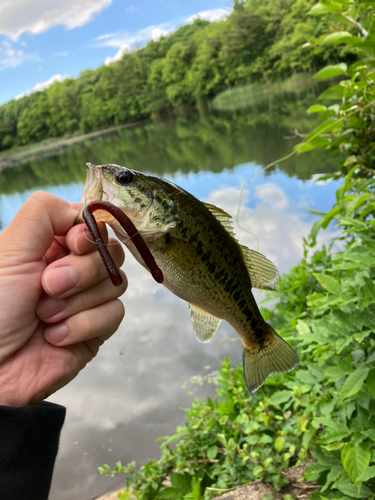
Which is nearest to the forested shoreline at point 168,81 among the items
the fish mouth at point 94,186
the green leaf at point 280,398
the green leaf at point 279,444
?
the green leaf at point 280,398

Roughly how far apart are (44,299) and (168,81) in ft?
201

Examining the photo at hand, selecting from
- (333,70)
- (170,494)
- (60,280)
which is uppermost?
(333,70)

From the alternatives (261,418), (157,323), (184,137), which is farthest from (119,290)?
(184,137)

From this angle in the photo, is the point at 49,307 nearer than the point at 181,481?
Yes

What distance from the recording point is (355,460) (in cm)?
180

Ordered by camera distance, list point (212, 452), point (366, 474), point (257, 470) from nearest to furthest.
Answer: point (366, 474) → point (257, 470) → point (212, 452)

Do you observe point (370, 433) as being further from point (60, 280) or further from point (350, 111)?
point (350, 111)

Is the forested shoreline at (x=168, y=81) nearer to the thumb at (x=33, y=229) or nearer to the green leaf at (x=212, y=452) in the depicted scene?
the green leaf at (x=212, y=452)

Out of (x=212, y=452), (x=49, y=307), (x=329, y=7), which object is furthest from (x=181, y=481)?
(x=329, y=7)

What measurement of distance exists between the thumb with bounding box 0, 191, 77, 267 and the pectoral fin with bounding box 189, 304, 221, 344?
71cm

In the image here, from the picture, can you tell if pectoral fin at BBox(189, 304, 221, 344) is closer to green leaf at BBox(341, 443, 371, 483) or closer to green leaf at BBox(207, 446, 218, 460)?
green leaf at BBox(341, 443, 371, 483)

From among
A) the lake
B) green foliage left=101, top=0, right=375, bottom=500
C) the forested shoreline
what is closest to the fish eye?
green foliage left=101, top=0, right=375, bottom=500

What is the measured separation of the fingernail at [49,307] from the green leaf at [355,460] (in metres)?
1.71

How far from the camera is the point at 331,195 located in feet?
27.9
